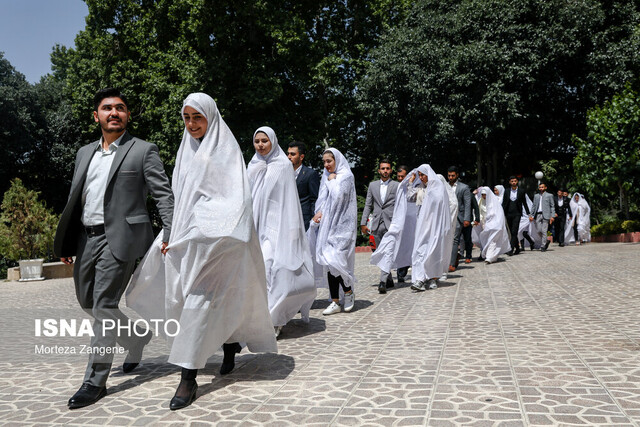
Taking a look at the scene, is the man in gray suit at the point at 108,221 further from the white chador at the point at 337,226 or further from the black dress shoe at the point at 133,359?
the white chador at the point at 337,226

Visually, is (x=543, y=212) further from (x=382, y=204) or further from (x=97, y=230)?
(x=97, y=230)

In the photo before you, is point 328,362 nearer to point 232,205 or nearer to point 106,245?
point 232,205

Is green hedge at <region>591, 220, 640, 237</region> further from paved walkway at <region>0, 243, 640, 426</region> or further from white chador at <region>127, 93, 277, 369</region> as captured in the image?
white chador at <region>127, 93, 277, 369</region>

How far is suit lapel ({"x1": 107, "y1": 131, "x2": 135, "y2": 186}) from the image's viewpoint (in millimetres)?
4141

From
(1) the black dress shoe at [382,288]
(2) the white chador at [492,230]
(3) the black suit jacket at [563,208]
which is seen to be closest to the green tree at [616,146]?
(3) the black suit jacket at [563,208]

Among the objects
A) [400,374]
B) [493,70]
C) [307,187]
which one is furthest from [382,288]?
[493,70]

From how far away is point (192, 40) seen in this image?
2422 centimetres

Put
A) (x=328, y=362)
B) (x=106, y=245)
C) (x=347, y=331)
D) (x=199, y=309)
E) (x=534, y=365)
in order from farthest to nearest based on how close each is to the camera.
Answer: (x=347, y=331) → (x=328, y=362) → (x=534, y=365) → (x=106, y=245) → (x=199, y=309)

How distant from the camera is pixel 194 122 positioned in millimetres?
4043

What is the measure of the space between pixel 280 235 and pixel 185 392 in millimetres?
2273

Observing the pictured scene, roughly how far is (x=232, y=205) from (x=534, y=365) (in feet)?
8.35

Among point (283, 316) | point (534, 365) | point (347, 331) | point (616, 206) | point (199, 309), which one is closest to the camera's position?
point (199, 309)

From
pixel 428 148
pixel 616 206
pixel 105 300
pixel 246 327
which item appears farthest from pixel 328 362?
pixel 616 206

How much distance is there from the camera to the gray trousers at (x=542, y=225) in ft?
59.0
